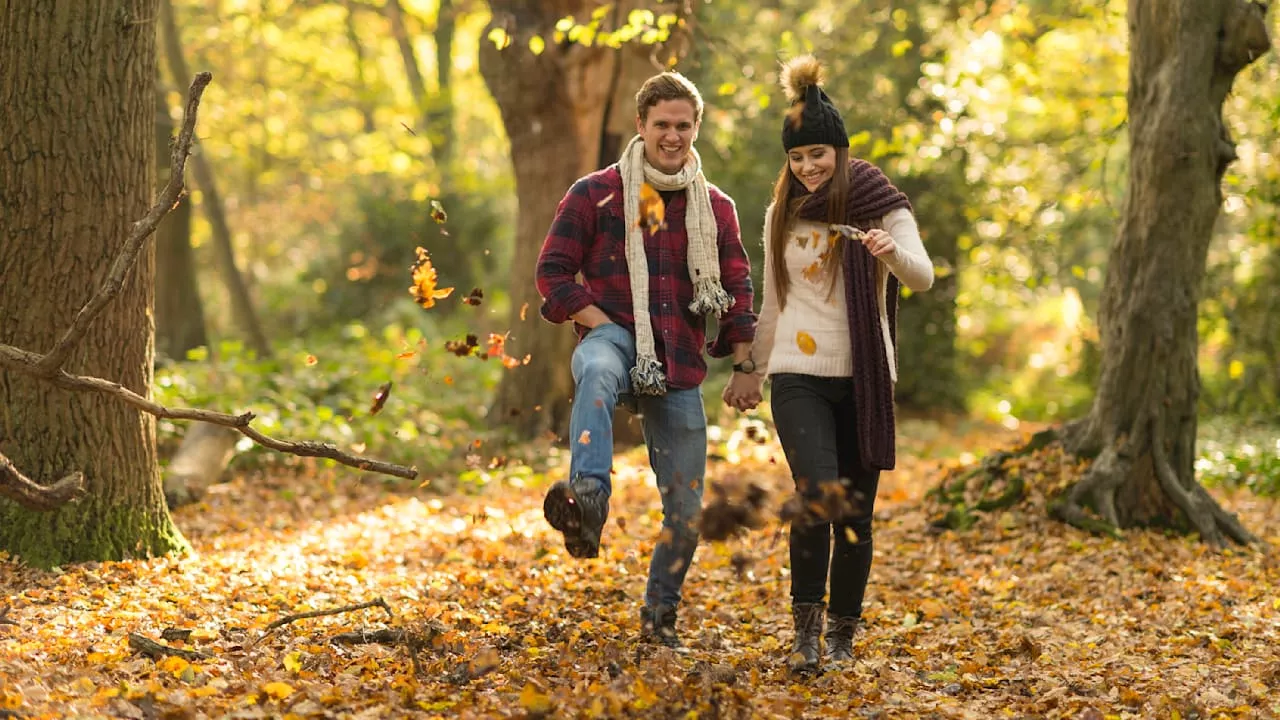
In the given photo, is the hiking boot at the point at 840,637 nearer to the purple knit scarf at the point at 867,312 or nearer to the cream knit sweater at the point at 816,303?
the purple knit scarf at the point at 867,312

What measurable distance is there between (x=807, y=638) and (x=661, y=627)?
576 millimetres

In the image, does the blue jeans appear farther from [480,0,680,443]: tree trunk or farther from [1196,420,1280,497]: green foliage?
[1196,420,1280,497]: green foliage

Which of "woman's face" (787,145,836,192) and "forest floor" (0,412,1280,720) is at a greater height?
"woman's face" (787,145,836,192)

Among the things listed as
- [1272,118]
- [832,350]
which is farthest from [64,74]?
[1272,118]

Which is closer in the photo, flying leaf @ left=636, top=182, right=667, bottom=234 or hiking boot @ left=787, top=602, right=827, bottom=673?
flying leaf @ left=636, top=182, right=667, bottom=234

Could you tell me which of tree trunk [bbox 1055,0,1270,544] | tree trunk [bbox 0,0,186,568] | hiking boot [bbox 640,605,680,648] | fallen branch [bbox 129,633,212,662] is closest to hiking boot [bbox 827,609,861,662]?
hiking boot [bbox 640,605,680,648]

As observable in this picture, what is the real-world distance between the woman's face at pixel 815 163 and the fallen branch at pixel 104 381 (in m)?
1.85

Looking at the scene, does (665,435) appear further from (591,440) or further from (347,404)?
(347,404)

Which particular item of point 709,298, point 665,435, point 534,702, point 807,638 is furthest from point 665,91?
point 534,702

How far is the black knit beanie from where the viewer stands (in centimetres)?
443

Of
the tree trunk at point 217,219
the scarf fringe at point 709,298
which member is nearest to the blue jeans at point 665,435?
the scarf fringe at point 709,298

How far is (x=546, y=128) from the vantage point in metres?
10.1

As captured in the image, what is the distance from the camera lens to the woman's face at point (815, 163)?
4.45 meters

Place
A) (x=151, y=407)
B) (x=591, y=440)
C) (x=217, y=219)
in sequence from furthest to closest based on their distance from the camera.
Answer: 1. (x=217, y=219)
2. (x=151, y=407)
3. (x=591, y=440)
